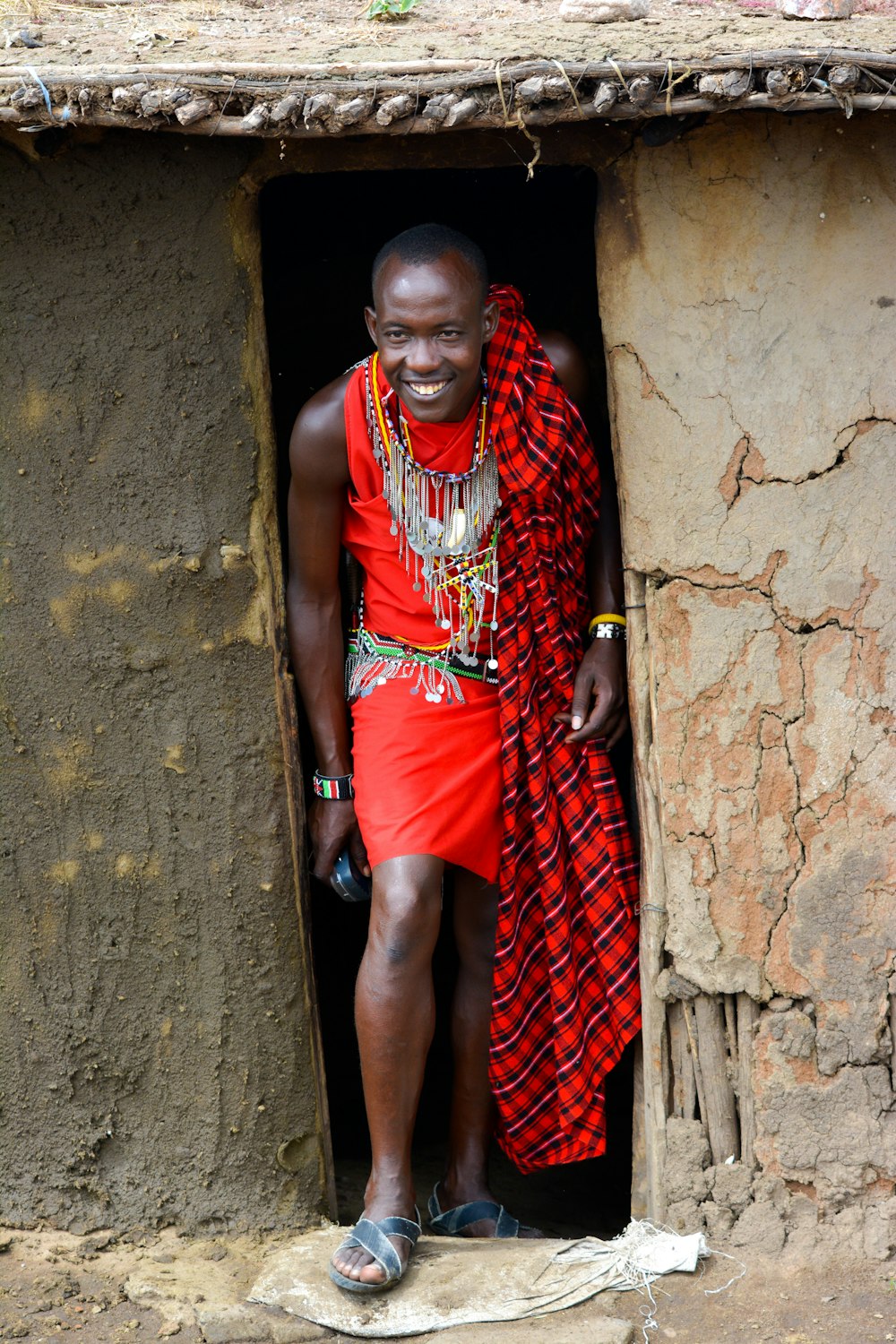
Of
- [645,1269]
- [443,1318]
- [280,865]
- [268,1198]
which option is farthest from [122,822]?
[645,1269]

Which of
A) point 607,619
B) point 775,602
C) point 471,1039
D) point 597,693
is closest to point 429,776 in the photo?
point 597,693

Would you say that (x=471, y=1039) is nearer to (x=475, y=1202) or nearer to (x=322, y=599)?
(x=475, y=1202)

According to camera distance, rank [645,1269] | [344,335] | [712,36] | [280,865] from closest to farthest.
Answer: [712,36], [645,1269], [280,865], [344,335]

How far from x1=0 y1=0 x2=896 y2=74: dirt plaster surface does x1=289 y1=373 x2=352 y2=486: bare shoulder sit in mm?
699

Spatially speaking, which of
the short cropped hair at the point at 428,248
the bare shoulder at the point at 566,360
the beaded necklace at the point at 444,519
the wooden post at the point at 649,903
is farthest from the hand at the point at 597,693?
the short cropped hair at the point at 428,248

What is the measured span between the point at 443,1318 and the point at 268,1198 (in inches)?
24.3

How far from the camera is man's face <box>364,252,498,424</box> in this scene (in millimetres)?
2900

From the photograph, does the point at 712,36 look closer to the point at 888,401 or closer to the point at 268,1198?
the point at 888,401

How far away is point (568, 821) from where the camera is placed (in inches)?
130

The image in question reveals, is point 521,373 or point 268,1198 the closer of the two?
point 521,373

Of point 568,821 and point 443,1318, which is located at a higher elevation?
point 568,821

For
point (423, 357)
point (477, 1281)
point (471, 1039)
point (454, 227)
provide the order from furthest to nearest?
point (454, 227)
point (471, 1039)
point (477, 1281)
point (423, 357)

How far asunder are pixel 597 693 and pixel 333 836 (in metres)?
0.71

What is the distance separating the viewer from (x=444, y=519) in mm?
3150
